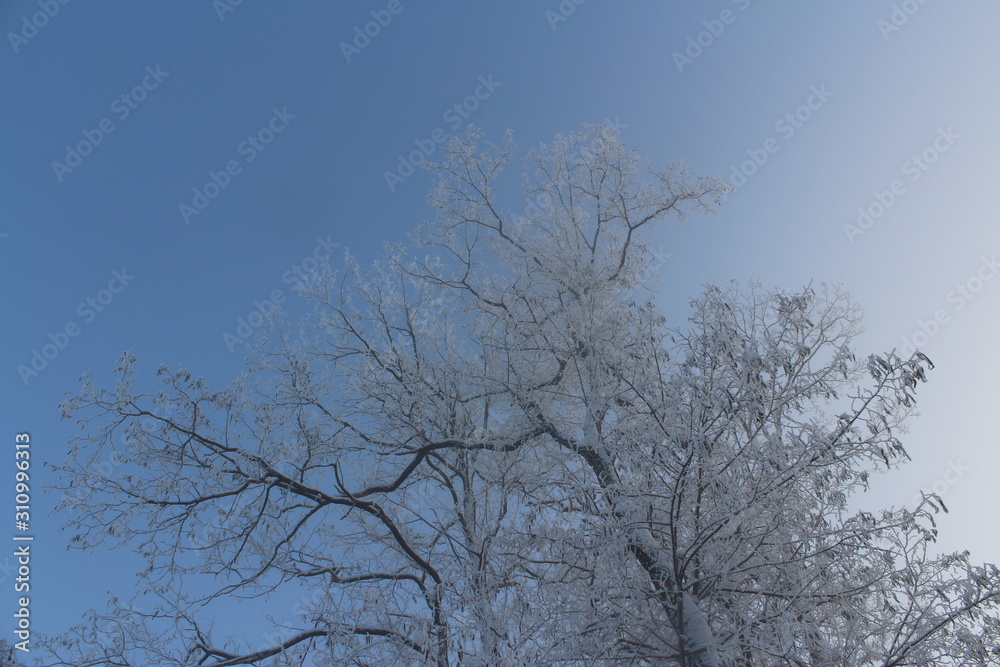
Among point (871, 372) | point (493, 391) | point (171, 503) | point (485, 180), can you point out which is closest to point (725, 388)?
point (871, 372)

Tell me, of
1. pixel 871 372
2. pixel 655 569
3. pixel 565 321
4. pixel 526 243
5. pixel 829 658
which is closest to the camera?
pixel 871 372

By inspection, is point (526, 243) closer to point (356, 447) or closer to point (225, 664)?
point (356, 447)

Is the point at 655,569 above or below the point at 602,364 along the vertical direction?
below

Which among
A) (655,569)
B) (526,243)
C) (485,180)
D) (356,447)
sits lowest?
(655,569)

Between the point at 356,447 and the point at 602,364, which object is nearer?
the point at 602,364

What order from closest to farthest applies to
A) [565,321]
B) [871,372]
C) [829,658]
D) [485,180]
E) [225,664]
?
[871,372]
[829,658]
[225,664]
[565,321]
[485,180]

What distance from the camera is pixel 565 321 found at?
798 cm

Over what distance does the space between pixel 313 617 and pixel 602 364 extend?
14.0 ft

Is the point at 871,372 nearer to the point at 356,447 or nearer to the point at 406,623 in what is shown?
the point at 406,623

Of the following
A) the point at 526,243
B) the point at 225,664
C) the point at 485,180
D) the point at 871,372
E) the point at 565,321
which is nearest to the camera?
the point at 871,372

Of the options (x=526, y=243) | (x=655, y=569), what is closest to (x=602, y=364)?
(x=655, y=569)

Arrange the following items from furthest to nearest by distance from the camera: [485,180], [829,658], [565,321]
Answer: [485,180], [565,321], [829,658]

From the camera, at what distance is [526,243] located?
389 inches

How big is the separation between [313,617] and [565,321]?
4.76m
